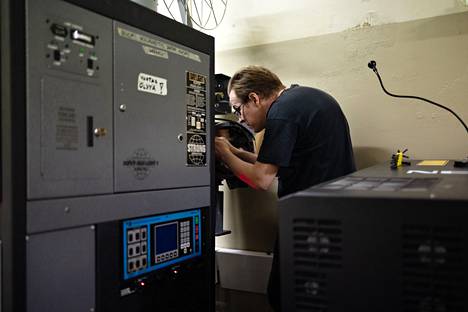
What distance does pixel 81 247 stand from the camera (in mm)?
886

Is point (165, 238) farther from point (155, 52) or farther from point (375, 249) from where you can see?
point (375, 249)

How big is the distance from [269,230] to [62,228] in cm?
133

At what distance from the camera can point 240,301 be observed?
2.09 m

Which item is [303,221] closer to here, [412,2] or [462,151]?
[462,151]

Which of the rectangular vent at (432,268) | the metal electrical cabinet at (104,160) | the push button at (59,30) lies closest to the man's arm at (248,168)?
the metal electrical cabinet at (104,160)

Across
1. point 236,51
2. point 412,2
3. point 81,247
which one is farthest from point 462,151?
point 81,247

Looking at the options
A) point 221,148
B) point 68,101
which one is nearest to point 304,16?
point 221,148

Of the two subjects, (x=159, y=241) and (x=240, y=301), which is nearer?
(x=159, y=241)

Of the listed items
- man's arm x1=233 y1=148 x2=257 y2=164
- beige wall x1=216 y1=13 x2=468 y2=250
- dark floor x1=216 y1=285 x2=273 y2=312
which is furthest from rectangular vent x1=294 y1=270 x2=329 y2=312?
dark floor x1=216 y1=285 x2=273 y2=312

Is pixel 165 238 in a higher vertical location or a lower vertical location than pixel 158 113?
lower

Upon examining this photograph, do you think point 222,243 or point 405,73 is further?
point 222,243

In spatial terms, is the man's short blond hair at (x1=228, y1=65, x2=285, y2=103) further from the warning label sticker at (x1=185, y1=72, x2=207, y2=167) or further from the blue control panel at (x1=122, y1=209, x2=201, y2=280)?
the blue control panel at (x1=122, y1=209, x2=201, y2=280)

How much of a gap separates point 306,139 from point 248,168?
25 cm

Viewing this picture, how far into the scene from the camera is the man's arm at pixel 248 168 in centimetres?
146
